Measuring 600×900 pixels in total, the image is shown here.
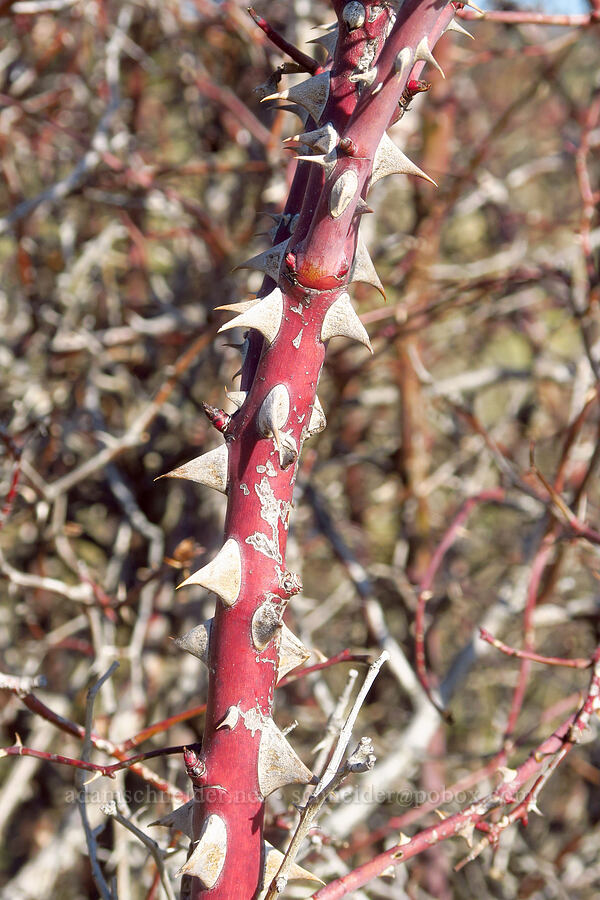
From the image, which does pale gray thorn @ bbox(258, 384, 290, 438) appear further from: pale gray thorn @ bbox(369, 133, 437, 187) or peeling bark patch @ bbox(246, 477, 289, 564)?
pale gray thorn @ bbox(369, 133, 437, 187)

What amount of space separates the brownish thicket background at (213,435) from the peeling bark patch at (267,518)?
883 mm

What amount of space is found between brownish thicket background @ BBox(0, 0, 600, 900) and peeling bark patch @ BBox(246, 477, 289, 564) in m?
0.88

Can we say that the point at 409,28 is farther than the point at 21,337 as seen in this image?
No

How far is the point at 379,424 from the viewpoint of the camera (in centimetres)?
351

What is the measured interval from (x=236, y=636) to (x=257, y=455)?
0.64 ft

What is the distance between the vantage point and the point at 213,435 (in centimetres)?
253

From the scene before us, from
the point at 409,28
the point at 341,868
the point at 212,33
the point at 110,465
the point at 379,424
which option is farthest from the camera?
the point at 379,424

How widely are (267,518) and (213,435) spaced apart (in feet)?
5.50

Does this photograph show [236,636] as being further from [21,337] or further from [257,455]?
[21,337]

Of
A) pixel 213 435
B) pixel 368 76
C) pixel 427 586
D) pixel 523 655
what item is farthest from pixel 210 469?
pixel 213 435

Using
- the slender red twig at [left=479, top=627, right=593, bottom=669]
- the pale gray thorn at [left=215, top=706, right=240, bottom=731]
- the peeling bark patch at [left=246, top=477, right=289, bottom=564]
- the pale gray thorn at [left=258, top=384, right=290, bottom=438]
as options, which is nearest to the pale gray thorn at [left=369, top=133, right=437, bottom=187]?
the pale gray thorn at [left=258, top=384, right=290, bottom=438]

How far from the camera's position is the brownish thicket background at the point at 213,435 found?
212 cm

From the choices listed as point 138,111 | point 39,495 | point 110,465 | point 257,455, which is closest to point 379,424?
point 110,465

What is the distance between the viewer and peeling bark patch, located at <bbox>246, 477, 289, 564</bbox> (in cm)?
87
